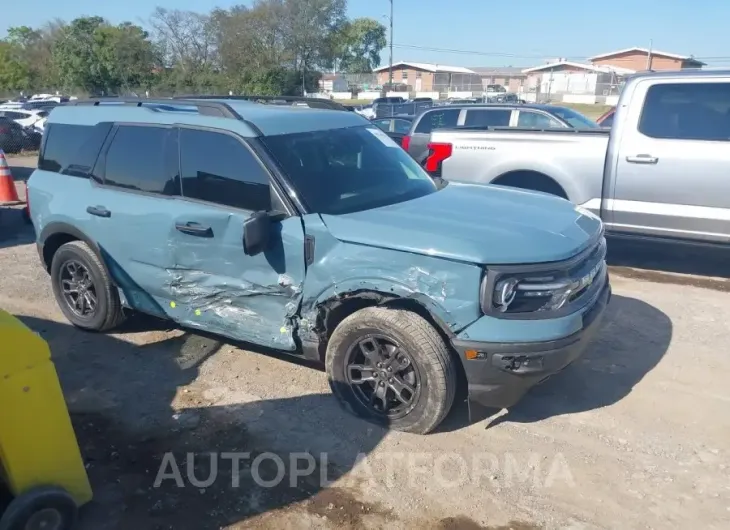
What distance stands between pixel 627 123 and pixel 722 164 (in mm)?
973

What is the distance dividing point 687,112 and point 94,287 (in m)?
5.69

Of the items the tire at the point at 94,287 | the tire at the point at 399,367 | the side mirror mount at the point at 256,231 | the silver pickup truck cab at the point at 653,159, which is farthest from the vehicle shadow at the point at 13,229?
the silver pickup truck cab at the point at 653,159

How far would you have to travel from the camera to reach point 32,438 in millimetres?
2900

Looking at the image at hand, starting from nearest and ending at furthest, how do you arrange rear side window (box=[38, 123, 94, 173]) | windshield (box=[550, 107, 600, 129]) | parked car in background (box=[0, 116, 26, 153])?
rear side window (box=[38, 123, 94, 173]) < windshield (box=[550, 107, 600, 129]) < parked car in background (box=[0, 116, 26, 153])

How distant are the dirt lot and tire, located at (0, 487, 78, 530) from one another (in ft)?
0.74

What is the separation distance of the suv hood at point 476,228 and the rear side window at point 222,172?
555 millimetres

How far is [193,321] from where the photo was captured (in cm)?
473

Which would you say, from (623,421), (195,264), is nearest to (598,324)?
(623,421)

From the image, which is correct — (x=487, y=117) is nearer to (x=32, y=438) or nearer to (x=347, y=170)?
(x=347, y=170)

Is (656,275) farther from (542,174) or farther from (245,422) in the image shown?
(245,422)

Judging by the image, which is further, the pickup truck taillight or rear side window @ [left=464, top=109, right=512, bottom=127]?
rear side window @ [left=464, top=109, right=512, bottom=127]

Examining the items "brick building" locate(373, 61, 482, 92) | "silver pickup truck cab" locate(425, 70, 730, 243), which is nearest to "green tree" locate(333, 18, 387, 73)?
"brick building" locate(373, 61, 482, 92)

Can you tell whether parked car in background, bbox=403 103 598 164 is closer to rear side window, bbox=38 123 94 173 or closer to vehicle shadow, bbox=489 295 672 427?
vehicle shadow, bbox=489 295 672 427

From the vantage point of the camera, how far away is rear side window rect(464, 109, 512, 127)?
11.2 meters
